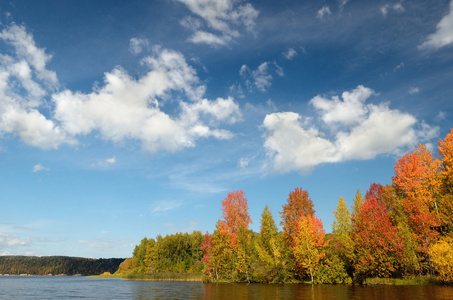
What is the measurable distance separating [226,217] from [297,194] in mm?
21577

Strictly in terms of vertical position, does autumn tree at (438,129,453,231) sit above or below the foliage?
above

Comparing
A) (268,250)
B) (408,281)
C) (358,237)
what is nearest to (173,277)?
(268,250)

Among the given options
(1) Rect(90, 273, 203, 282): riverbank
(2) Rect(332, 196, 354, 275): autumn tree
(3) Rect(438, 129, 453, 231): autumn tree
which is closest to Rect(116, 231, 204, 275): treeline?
(1) Rect(90, 273, 203, 282): riverbank

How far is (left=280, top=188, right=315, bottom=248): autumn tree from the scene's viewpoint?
64938mm

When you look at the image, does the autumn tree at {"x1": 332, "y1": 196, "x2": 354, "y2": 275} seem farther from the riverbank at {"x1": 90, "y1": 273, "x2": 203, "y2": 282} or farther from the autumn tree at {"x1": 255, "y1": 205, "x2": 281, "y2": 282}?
Result: the riverbank at {"x1": 90, "y1": 273, "x2": 203, "y2": 282}

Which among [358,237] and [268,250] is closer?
[358,237]

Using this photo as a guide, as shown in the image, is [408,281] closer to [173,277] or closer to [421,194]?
[421,194]

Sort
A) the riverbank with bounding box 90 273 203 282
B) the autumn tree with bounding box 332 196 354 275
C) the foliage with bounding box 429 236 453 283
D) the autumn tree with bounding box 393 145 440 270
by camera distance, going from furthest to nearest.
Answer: the riverbank with bounding box 90 273 203 282 < the autumn tree with bounding box 332 196 354 275 < the autumn tree with bounding box 393 145 440 270 < the foliage with bounding box 429 236 453 283

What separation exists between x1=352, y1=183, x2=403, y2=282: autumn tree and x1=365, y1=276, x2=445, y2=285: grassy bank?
107cm

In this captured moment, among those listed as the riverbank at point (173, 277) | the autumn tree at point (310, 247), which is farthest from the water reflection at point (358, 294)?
the riverbank at point (173, 277)

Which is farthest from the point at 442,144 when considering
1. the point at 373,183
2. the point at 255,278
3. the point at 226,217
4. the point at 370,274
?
the point at 226,217

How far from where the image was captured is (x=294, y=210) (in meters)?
66.4

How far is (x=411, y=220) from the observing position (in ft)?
156

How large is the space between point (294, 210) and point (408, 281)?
25.9 meters
